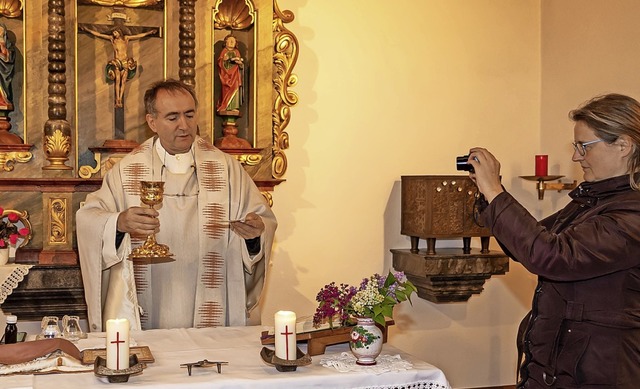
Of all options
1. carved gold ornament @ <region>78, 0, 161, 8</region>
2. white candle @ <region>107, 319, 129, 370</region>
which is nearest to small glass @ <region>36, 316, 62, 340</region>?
white candle @ <region>107, 319, 129, 370</region>

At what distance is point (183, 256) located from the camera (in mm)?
4105

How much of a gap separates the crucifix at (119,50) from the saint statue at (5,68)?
0.43 metres

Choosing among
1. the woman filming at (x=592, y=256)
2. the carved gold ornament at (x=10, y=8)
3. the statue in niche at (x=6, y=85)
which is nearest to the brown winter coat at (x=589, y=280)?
the woman filming at (x=592, y=256)

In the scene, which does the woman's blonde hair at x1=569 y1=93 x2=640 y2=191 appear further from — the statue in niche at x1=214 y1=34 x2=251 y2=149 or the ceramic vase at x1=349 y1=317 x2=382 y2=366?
the statue in niche at x1=214 y1=34 x2=251 y2=149

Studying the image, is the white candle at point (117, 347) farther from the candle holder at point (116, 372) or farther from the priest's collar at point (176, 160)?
Result: the priest's collar at point (176, 160)

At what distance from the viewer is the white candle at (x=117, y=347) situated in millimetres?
2500

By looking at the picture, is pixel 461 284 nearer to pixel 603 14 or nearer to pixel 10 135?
pixel 603 14

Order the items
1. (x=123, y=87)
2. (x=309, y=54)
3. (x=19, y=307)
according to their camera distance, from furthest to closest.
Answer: (x=309, y=54), (x=123, y=87), (x=19, y=307)

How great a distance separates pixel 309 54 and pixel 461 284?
184 cm

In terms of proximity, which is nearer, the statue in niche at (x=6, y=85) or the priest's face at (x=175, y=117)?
the priest's face at (x=175, y=117)

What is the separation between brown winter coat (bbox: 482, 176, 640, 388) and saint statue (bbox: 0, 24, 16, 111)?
3.33 m

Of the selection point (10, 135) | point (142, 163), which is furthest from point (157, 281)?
point (10, 135)

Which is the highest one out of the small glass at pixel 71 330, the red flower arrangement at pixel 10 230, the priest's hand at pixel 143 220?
the priest's hand at pixel 143 220

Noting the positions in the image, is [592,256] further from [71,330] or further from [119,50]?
[119,50]
